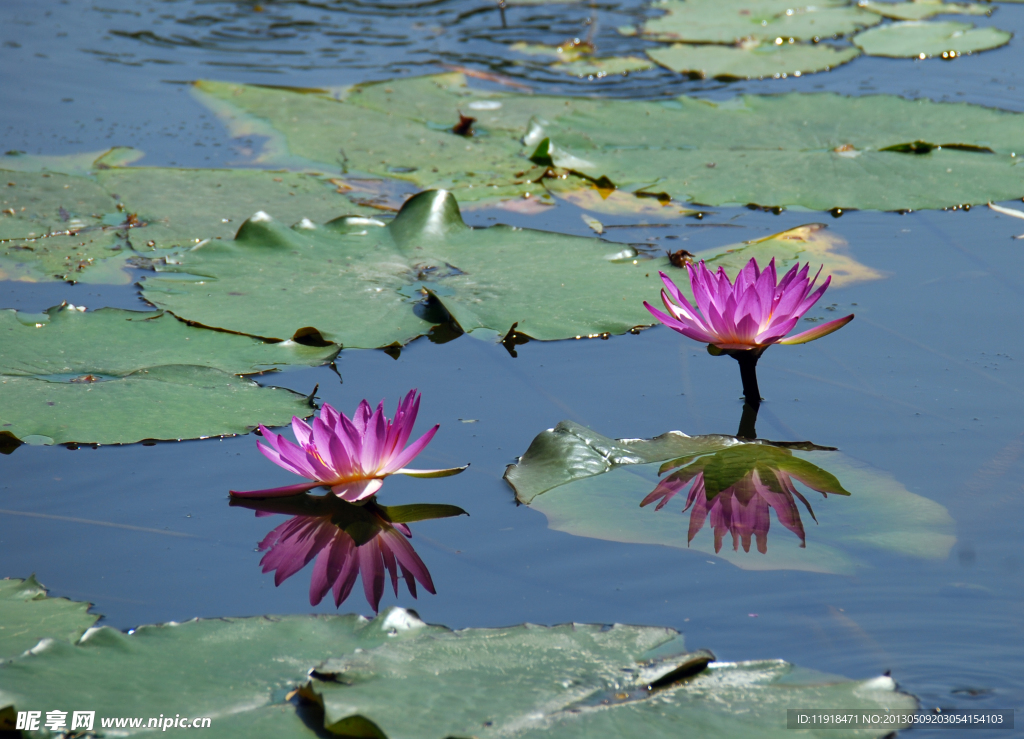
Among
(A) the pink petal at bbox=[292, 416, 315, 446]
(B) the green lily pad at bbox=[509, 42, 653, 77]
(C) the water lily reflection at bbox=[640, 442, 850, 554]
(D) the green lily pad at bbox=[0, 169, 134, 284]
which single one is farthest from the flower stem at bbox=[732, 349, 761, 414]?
(B) the green lily pad at bbox=[509, 42, 653, 77]

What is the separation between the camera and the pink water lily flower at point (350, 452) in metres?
1.64

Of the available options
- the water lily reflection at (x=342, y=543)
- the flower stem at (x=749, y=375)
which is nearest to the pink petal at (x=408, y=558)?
the water lily reflection at (x=342, y=543)

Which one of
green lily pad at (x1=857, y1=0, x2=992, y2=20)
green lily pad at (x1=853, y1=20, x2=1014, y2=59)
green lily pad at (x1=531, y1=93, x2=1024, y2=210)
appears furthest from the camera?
green lily pad at (x1=857, y1=0, x2=992, y2=20)

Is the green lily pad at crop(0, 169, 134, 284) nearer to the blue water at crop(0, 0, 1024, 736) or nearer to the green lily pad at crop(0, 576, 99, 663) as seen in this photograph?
the blue water at crop(0, 0, 1024, 736)

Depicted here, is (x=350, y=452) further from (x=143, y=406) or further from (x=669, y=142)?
(x=669, y=142)

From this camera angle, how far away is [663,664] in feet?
4.06

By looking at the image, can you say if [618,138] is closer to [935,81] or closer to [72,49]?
[935,81]

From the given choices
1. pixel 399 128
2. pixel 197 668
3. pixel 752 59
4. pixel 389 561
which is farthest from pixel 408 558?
pixel 752 59

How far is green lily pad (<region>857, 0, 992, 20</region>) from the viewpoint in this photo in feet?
19.0

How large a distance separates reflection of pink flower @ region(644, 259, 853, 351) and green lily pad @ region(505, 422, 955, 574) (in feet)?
0.77

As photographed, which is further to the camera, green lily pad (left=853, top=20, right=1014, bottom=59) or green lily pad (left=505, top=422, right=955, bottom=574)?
green lily pad (left=853, top=20, right=1014, bottom=59)

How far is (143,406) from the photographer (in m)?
1.95

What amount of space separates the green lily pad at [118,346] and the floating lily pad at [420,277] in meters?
0.05

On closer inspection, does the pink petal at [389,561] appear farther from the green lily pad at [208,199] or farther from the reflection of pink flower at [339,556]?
the green lily pad at [208,199]
